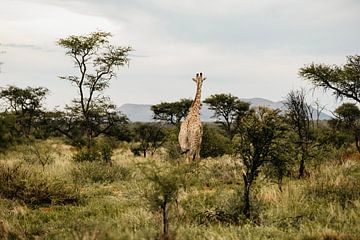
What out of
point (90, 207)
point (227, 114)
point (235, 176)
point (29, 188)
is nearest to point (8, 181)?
point (29, 188)

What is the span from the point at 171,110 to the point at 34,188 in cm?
3334

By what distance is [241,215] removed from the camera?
25.6ft

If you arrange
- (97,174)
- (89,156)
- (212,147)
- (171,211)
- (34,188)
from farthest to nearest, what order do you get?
1. (212,147)
2. (89,156)
3. (97,174)
4. (34,188)
5. (171,211)

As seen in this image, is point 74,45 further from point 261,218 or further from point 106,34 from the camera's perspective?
point 261,218

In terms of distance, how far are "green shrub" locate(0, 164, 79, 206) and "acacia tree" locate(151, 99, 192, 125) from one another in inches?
1261

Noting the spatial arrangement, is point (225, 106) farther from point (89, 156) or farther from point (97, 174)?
point (97, 174)

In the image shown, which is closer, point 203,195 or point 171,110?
point 203,195

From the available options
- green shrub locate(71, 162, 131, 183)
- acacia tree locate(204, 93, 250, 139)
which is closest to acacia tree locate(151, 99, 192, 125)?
acacia tree locate(204, 93, 250, 139)

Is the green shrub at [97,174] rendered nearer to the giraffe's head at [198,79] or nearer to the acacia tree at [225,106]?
the giraffe's head at [198,79]

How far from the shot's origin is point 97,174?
1411cm

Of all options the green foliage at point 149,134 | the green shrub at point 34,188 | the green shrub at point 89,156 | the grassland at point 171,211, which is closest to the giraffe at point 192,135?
the grassland at point 171,211

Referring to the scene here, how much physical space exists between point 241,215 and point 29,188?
15.5ft

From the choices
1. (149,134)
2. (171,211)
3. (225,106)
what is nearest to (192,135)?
(171,211)

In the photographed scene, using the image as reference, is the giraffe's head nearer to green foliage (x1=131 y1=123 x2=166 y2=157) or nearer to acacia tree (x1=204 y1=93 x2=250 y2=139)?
green foliage (x1=131 y1=123 x2=166 y2=157)
